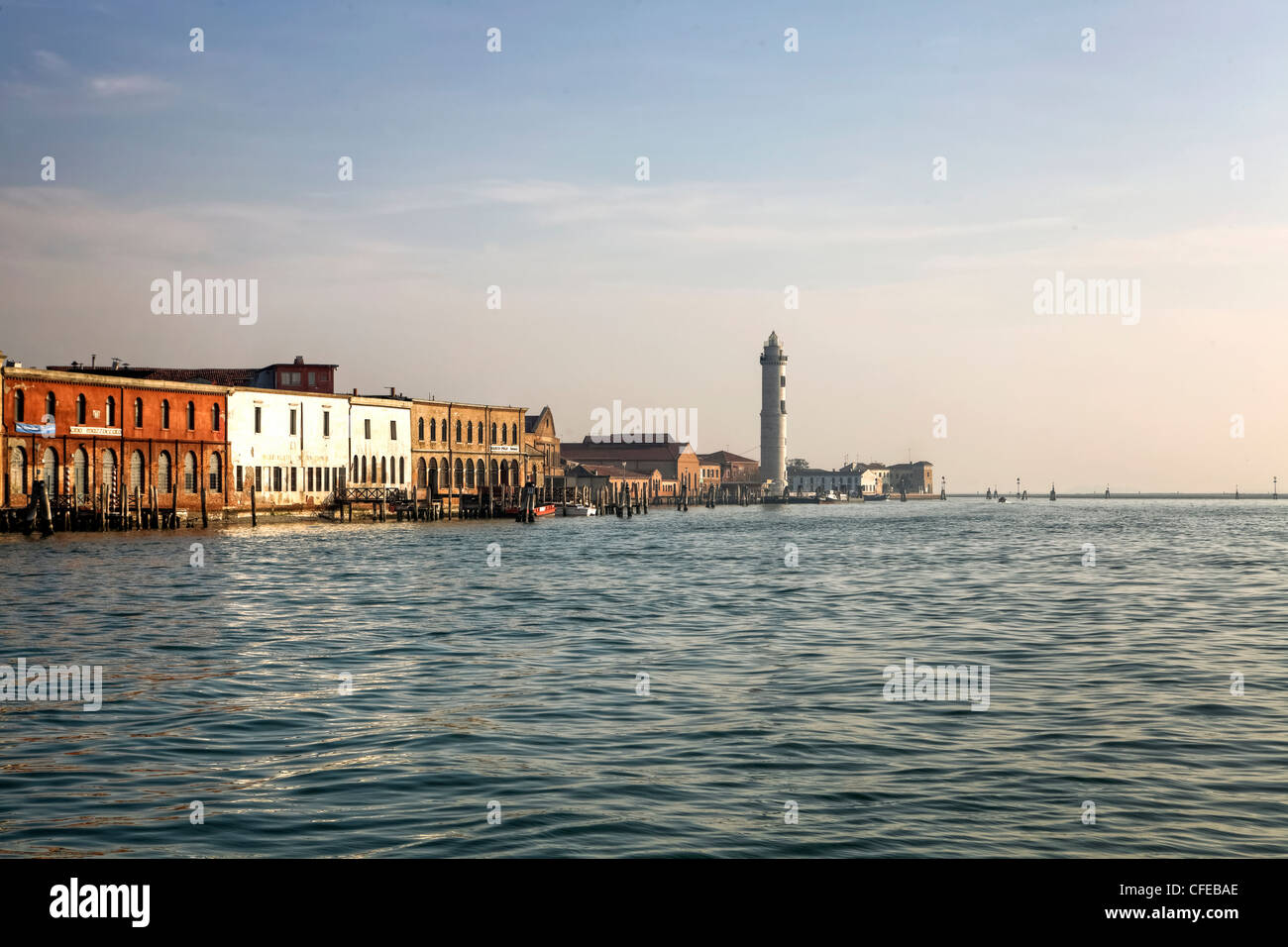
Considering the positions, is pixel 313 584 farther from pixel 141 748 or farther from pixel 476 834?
pixel 476 834

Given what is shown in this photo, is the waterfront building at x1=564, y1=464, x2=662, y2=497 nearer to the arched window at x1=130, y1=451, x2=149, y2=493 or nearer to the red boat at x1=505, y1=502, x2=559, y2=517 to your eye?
the red boat at x1=505, y1=502, x2=559, y2=517

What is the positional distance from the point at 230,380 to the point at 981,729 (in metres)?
73.5

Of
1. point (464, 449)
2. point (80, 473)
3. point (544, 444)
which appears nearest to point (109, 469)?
point (80, 473)

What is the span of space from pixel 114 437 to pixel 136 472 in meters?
2.43

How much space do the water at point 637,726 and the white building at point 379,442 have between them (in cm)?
4785

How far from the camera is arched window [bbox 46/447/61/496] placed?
53.9 m

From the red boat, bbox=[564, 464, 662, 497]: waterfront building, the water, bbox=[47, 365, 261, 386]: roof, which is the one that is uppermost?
bbox=[47, 365, 261, 386]: roof

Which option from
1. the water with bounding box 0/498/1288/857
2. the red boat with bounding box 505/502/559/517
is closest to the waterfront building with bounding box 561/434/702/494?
the red boat with bounding box 505/502/559/517

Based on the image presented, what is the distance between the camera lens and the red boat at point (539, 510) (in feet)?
284

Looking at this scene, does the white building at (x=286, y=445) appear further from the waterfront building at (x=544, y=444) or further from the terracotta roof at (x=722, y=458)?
the terracotta roof at (x=722, y=458)

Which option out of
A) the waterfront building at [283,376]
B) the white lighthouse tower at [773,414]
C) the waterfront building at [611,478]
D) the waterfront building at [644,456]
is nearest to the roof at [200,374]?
the waterfront building at [283,376]

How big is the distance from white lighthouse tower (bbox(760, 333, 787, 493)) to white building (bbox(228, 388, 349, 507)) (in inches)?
4164

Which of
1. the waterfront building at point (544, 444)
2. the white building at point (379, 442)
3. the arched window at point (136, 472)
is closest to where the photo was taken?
the arched window at point (136, 472)
